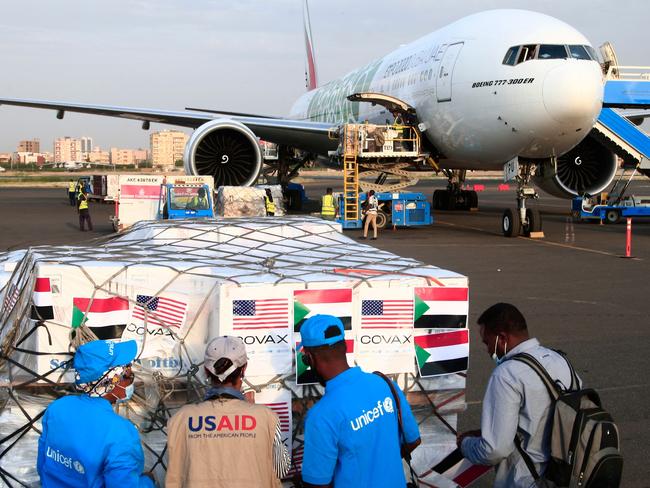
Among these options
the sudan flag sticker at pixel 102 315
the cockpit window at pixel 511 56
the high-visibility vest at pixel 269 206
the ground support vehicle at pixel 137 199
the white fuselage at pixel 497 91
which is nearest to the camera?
the sudan flag sticker at pixel 102 315

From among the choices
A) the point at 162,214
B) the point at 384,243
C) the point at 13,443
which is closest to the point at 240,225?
the point at 13,443

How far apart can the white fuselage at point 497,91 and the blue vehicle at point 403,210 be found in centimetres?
138

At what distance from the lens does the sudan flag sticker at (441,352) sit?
4523mm

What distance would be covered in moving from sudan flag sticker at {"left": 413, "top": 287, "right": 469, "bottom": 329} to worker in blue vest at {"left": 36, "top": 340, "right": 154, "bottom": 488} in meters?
1.92

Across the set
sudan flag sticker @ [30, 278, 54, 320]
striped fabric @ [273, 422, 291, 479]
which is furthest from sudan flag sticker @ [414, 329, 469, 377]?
sudan flag sticker @ [30, 278, 54, 320]

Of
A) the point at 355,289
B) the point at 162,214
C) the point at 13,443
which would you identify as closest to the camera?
the point at 13,443

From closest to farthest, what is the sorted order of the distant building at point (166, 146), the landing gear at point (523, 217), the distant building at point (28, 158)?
the landing gear at point (523, 217) < the distant building at point (166, 146) < the distant building at point (28, 158)

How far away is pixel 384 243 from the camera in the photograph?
18.7m

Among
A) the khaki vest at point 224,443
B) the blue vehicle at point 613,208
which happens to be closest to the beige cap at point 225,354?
the khaki vest at point 224,443

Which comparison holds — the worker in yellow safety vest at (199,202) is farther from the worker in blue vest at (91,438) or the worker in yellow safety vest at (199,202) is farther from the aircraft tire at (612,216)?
the worker in blue vest at (91,438)

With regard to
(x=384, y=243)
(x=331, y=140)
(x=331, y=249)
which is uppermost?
(x=331, y=140)

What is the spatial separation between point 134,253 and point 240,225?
1.39 m

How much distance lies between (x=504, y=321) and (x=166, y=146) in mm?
155170

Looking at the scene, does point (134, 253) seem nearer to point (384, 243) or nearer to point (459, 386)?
point (459, 386)
